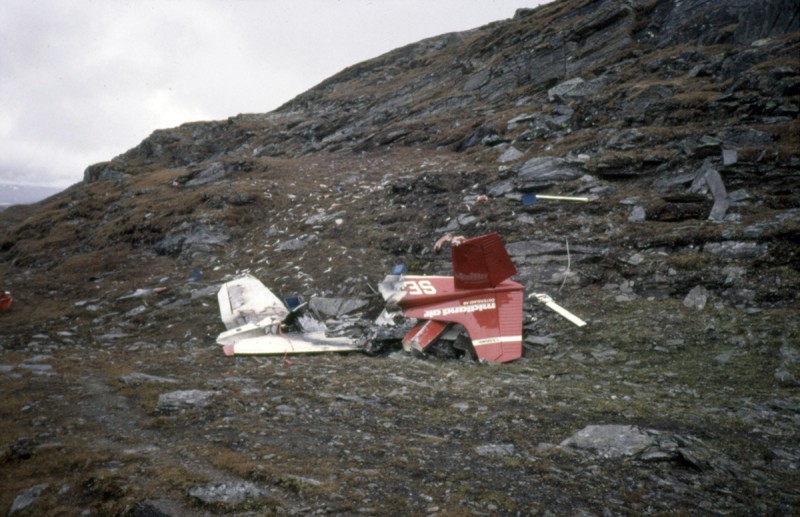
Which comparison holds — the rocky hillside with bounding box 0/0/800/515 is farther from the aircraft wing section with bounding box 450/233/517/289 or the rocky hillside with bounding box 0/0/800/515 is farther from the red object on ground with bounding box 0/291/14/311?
the aircraft wing section with bounding box 450/233/517/289

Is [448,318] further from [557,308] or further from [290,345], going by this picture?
[290,345]

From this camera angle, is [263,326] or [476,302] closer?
[476,302]

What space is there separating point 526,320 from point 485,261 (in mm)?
1356

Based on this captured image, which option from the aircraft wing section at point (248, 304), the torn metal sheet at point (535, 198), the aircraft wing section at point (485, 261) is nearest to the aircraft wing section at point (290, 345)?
the aircraft wing section at point (248, 304)

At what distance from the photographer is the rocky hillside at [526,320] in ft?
11.6

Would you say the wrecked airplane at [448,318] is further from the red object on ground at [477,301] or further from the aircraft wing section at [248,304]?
the aircraft wing section at [248,304]

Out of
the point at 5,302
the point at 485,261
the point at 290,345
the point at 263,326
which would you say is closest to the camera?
the point at 485,261

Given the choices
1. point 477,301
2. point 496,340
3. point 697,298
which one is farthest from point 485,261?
point 697,298

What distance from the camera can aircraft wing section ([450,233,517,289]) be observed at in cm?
781

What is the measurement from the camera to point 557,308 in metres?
7.71

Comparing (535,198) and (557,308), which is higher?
(535,198)

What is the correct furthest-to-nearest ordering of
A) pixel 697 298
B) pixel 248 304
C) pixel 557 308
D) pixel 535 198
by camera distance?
pixel 535 198 < pixel 248 304 < pixel 557 308 < pixel 697 298

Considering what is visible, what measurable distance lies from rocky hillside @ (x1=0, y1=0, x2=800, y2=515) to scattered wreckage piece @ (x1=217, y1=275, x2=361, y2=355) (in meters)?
0.41

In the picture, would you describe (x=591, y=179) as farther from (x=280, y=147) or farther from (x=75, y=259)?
(x=280, y=147)
